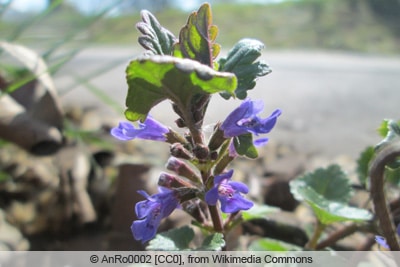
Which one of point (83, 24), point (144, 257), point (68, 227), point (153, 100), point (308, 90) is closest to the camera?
point (153, 100)

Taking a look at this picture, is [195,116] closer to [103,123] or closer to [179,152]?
[179,152]

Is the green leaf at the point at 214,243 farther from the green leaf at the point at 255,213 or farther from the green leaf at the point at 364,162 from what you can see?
the green leaf at the point at 364,162

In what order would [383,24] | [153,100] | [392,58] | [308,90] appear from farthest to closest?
1. [383,24]
2. [392,58]
3. [308,90]
4. [153,100]

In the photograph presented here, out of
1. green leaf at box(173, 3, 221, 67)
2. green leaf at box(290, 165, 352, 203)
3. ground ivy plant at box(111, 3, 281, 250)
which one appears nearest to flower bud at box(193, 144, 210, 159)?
ground ivy plant at box(111, 3, 281, 250)

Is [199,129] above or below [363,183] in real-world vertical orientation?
above

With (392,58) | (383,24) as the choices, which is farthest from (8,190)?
(383,24)

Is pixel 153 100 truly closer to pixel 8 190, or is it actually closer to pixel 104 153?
pixel 8 190

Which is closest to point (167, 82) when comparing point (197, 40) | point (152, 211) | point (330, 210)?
point (197, 40)
